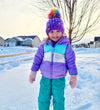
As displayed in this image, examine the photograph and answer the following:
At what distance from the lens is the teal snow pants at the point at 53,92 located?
5.21 feet

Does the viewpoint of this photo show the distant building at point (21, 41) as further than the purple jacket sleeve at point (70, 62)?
Yes

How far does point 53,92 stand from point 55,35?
34.2 inches

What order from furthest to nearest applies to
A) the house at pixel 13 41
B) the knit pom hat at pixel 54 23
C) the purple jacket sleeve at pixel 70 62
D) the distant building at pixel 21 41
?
the house at pixel 13 41, the distant building at pixel 21 41, the knit pom hat at pixel 54 23, the purple jacket sleeve at pixel 70 62

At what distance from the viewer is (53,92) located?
1.62 meters

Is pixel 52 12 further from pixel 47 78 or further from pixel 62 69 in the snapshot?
pixel 47 78

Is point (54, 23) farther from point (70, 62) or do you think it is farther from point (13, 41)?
point (13, 41)

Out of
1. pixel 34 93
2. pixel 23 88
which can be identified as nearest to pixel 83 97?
pixel 34 93

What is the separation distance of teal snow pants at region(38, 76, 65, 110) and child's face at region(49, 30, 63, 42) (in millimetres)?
627

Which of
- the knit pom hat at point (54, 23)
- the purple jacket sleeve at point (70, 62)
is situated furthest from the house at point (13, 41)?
the purple jacket sleeve at point (70, 62)

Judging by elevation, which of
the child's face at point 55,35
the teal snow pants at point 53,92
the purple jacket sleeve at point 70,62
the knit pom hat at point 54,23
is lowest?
the teal snow pants at point 53,92

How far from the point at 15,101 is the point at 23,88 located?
0.67 meters

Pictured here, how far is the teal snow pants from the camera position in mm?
1589

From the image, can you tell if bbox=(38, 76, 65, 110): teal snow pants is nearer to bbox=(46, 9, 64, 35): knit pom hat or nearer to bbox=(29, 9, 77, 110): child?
bbox=(29, 9, 77, 110): child

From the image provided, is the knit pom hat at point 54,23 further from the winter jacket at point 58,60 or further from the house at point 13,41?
the house at point 13,41
